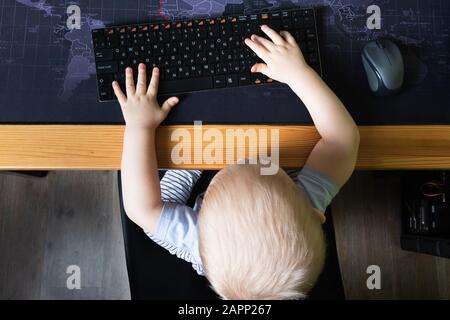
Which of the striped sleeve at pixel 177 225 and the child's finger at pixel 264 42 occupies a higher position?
the child's finger at pixel 264 42

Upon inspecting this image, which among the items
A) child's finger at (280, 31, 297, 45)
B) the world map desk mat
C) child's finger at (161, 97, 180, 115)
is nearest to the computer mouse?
the world map desk mat

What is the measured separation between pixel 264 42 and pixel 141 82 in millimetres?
231

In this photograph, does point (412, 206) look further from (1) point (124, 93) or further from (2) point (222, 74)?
(1) point (124, 93)

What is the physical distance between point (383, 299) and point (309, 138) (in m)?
0.72

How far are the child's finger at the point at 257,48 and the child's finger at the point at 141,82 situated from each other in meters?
0.19

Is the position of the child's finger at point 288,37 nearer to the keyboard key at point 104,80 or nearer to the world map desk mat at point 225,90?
the world map desk mat at point 225,90

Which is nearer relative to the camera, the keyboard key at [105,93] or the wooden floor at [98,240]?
the keyboard key at [105,93]

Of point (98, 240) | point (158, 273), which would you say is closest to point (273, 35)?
point (158, 273)

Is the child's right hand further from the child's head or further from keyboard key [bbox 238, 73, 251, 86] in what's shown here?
the child's head

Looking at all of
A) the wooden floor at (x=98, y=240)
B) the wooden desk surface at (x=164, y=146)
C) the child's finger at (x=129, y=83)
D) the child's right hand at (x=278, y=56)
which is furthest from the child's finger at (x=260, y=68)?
the wooden floor at (x=98, y=240)

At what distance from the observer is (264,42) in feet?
2.56

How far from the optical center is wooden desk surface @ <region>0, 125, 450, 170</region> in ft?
2.44

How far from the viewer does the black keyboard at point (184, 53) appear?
0.77m

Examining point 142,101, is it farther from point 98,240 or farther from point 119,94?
point 98,240
